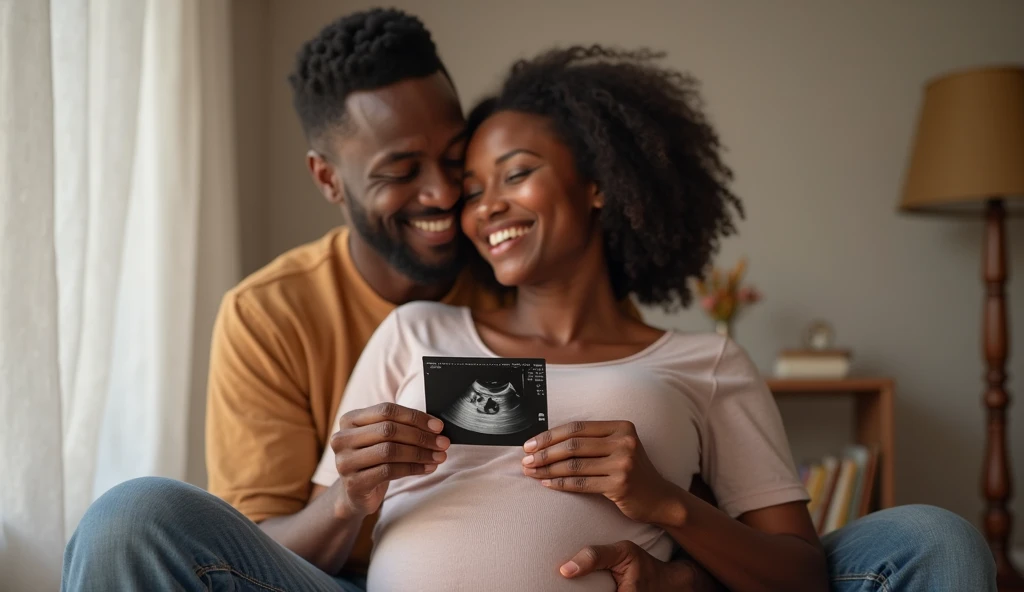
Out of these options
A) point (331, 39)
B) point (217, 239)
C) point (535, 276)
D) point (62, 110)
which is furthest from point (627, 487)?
point (217, 239)

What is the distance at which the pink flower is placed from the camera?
9.96 feet

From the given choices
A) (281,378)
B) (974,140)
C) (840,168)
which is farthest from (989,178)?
(281,378)

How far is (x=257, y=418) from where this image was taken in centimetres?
163

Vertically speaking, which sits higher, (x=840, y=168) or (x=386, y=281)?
(x=840, y=168)

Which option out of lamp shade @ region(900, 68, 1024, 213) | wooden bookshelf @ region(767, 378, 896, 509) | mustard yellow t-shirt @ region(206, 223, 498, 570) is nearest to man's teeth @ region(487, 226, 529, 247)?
mustard yellow t-shirt @ region(206, 223, 498, 570)

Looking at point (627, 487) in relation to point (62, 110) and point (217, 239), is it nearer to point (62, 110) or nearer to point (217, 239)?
point (62, 110)

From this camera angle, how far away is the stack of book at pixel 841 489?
2.84m

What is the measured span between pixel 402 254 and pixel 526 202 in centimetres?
34

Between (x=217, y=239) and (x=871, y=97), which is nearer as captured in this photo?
(x=217, y=239)

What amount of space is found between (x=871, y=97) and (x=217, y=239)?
7.71 ft

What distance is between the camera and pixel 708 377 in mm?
1516

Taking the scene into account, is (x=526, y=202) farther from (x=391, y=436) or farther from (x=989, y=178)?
(x=989, y=178)

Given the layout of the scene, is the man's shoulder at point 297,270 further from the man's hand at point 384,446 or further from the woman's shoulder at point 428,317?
the man's hand at point 384,446

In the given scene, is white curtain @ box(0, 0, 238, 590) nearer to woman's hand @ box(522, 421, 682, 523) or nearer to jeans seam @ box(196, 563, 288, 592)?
jeans seam @ box(196, 563, 288, 592)
